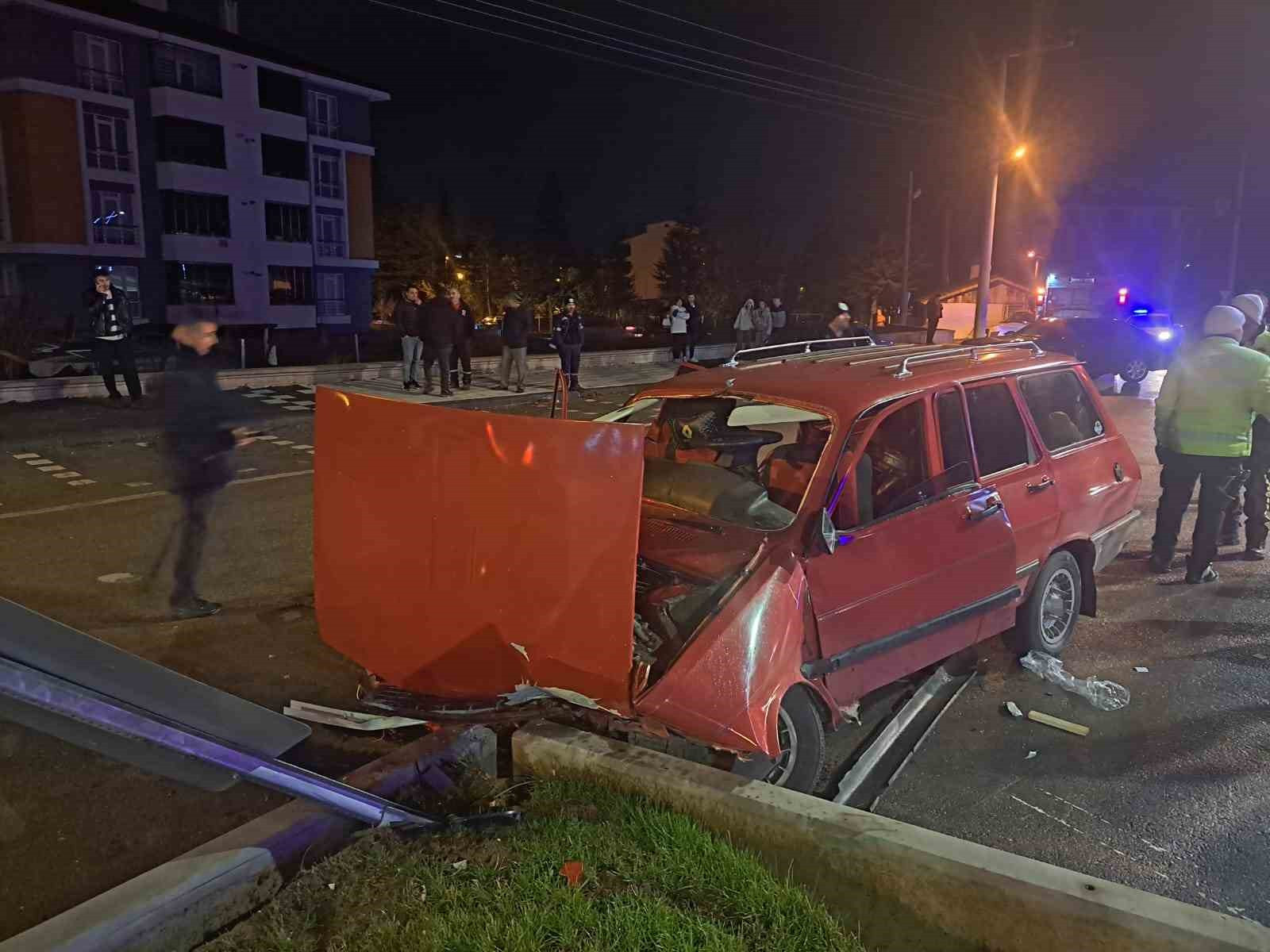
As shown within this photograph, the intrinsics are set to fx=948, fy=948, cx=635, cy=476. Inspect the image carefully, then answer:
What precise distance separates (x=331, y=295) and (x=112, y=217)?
384 inches

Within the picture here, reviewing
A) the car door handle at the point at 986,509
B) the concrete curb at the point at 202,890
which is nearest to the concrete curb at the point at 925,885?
the concrete curb at the point at 202,890

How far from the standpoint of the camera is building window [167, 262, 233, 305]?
37.2m

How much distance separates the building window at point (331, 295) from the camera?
4284 cm

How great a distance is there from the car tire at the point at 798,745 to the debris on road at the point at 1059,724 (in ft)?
5.04

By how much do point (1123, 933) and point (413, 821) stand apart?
2.17 m

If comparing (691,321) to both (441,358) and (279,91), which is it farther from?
(279,91)

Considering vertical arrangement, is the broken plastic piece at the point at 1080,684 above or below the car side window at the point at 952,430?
below

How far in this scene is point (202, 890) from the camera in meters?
2.83

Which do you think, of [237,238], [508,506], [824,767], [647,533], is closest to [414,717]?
[508,506]

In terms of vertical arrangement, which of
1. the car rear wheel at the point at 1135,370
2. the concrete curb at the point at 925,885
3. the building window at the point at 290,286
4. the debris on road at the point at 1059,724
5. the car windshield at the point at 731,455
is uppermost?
the building window at the point at 290,286

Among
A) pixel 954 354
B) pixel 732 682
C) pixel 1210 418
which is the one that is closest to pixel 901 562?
pixel 732 682

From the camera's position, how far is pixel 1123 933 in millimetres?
2480

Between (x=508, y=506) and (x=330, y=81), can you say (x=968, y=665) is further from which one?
(x=330, y=81)

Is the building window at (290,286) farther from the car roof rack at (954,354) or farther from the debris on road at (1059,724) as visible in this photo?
the debris on road at (1059,724)
